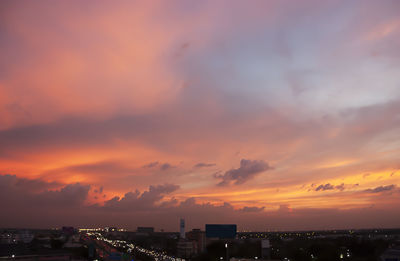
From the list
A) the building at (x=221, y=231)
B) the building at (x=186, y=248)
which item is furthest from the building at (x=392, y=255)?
the building at (x=186, y=248)

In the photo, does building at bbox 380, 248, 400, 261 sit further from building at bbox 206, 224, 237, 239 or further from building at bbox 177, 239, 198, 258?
building at bbox 177, 239, 198, 258

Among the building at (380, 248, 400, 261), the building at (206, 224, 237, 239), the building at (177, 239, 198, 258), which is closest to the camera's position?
the building at (380, 248, 400, 261)

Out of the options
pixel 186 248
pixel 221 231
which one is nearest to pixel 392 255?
pixel 221 231

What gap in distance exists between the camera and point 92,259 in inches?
3996

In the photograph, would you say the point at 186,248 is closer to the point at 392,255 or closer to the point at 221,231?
the point at 221,231

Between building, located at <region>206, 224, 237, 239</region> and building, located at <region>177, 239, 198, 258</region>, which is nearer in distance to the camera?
building, located at <region>206, 224, 237, 239</region>

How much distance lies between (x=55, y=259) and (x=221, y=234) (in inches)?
1383

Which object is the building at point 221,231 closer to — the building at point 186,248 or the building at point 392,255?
the building at point 392,255

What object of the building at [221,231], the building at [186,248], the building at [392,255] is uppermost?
the building at [221,231]

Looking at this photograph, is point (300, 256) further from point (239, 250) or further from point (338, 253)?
point (239, 250)

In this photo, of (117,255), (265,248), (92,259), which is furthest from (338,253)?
(92,259)

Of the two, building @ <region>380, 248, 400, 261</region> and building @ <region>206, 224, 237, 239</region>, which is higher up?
building @ <region>206, 224, 237, 239</region>

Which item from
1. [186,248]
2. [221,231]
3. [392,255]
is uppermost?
[221,231]

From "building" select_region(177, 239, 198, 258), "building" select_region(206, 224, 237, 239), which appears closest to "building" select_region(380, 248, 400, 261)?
"building" select_region(206, 224, 237, 239)
